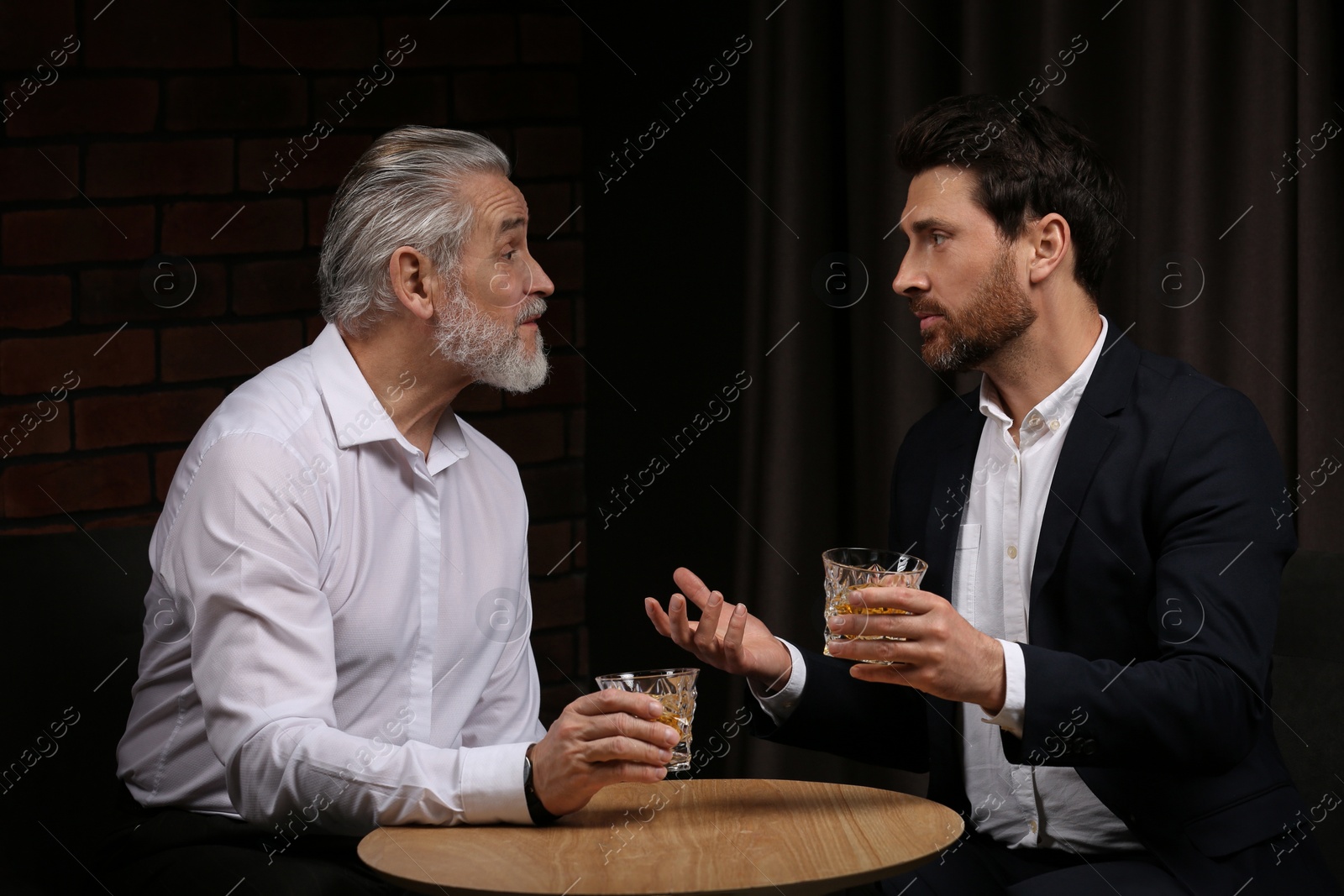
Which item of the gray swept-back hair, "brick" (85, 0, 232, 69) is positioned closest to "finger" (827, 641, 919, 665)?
the gray swept-back hair

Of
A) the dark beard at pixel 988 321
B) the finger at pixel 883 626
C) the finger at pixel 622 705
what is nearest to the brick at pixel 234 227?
the dark beard at pixel 988 321

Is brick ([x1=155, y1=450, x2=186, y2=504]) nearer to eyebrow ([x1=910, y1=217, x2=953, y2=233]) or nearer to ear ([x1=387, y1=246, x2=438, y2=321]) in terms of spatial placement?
ear ([x1=387, y1=246, x2=438, y2=321])

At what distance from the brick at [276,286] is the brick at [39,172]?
0.36 meters

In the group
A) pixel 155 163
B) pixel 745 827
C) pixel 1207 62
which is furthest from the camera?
pixel 155 163

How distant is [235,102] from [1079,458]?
1.90 m

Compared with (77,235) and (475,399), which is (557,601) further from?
(77,235)

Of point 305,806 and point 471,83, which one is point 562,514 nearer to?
point 471,83

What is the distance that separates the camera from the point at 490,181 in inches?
81.8

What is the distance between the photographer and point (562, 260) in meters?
3.17

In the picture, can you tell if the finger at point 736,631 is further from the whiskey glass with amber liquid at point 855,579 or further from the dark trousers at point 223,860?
the dark trousers at point 223,860

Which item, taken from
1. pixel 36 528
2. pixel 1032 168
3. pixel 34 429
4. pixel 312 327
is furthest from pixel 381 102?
pixel 1032 168

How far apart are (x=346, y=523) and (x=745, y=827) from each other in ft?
2.32

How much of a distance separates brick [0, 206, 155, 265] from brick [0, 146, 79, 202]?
0.12 feet

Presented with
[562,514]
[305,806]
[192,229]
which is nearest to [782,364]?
[562,514]
